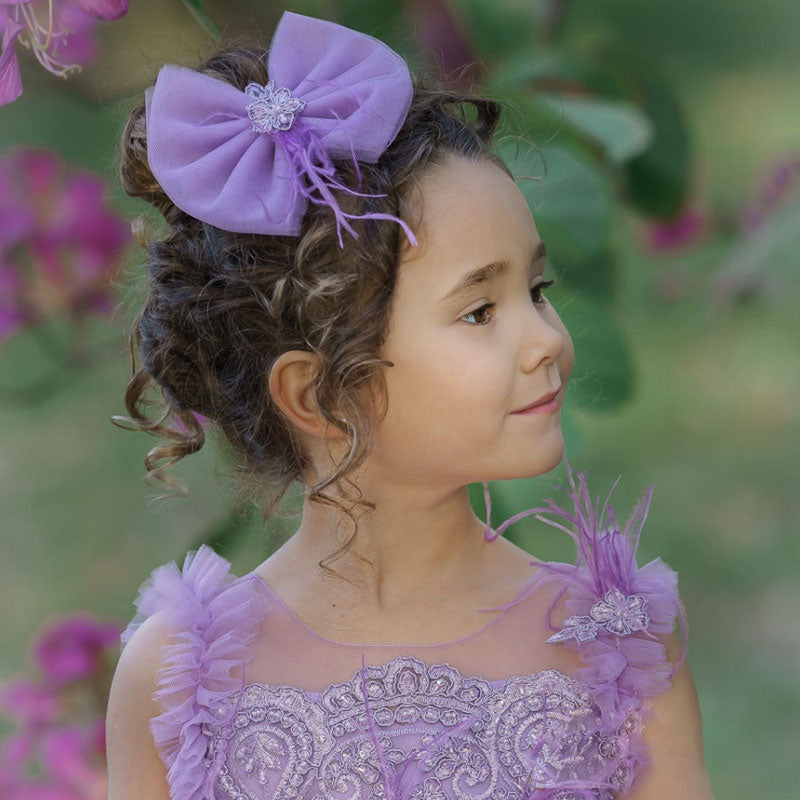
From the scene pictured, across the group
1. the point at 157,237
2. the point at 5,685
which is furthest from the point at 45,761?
the point at 157,237

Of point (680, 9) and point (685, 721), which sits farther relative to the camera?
point (680, 9)

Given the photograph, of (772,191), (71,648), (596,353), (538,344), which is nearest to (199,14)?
(538,344)

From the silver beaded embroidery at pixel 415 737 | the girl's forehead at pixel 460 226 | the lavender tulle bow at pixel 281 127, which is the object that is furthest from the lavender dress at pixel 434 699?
the lavender tulle bow at pixel 281 127

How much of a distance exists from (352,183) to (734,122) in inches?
47.0

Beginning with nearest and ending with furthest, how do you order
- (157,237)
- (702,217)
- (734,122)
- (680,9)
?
(157,237) < (702,217) < (680,9) < (734,122)

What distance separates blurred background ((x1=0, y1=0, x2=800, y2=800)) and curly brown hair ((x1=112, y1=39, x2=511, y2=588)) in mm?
82

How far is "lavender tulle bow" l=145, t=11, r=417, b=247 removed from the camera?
0.98 metres

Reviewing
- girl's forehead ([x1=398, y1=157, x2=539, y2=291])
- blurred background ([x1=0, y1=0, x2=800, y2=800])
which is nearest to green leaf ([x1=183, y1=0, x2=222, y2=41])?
blurred background ([x1=0, y1=0, x2=800, y2=800])

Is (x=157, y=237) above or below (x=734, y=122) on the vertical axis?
above

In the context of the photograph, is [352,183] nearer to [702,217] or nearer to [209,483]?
[209,483]

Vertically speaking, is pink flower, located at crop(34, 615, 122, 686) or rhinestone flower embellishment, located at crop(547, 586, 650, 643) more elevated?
rhinestone flower embellishment, located at crop(547, 586, 650, 643)

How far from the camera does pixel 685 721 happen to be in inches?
41.3

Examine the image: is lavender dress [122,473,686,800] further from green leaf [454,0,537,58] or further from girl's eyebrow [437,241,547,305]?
green leaf [454,0,537,58]

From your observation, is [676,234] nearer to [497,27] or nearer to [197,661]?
[497,27]
